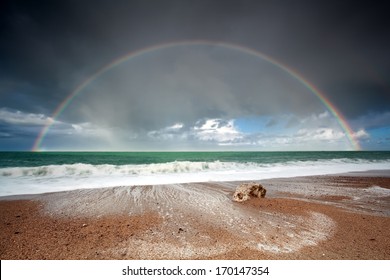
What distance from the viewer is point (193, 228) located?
555cm

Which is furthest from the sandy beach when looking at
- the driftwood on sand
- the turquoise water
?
the turquoise water

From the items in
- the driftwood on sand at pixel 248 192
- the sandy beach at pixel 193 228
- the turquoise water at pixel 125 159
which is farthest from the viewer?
the turquoise water at pixel 125 159

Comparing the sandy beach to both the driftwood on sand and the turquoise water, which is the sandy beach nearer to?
the driftwood on sand

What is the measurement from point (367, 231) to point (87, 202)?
956cm

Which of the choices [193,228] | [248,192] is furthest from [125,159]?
[193,228]

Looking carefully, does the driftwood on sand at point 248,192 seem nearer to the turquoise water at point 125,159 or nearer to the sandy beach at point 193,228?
the sandy beach at point 193,228

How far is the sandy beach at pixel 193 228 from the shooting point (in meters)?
4.25

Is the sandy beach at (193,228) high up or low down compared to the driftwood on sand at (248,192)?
down

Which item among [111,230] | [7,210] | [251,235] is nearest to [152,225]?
[111,230]

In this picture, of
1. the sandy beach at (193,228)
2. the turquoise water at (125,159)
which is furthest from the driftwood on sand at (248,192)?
the turquoise water at (125,159)

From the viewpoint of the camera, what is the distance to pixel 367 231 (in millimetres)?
5270

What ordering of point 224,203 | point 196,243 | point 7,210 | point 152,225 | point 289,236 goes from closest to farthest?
point 196,243
point 289,236
point 152,225
point 7,210
point 224,203
